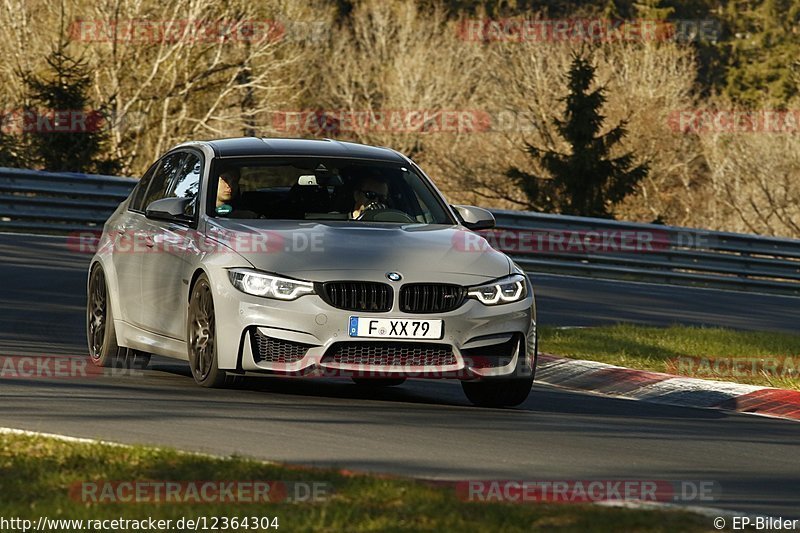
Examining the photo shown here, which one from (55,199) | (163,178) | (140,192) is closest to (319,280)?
(163,178)

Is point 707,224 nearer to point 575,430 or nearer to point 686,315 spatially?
point 686,315

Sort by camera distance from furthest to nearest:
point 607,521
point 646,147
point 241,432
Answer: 1. point 646,147
2. point 241,432
3. point 607,521

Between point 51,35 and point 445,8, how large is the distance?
32.9 m

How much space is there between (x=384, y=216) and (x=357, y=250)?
1053mm

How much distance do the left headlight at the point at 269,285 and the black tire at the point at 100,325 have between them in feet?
6.83

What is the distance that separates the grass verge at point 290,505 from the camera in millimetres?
6094

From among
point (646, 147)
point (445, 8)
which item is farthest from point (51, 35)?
point (445, 8)

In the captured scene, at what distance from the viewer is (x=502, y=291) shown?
33.1ft

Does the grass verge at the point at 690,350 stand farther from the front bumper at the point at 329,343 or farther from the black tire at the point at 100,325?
the black tire at the point at 100,325

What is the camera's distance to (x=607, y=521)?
6316mm

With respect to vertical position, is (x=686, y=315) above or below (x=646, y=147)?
above

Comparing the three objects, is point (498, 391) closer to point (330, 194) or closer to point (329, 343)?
point (329, 343)

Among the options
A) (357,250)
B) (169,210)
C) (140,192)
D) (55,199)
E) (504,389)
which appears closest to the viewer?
(357,250)

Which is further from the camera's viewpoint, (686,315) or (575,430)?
(686,315)
